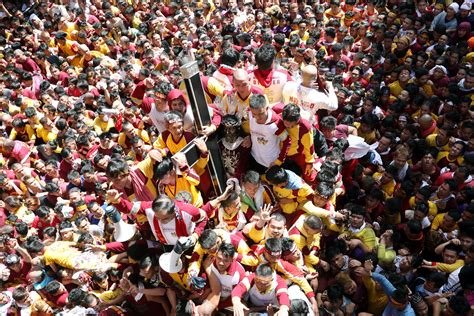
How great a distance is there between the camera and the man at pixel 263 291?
11.0ft

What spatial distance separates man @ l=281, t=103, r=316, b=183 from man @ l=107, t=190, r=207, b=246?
3.81 feet

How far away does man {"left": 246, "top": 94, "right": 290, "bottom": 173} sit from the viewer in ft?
12.6

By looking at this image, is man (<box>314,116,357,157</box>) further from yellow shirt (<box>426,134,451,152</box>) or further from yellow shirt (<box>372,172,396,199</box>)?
yellow shirt (<box>426,134,451,152</box>)

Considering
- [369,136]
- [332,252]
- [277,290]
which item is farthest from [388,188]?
[277,290]

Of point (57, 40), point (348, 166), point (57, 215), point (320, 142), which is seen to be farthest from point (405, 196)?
point (57, 40)

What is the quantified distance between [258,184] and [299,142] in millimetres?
593

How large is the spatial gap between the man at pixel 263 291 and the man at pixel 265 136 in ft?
3.96

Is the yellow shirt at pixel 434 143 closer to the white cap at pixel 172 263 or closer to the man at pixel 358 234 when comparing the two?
the man at pixel 358 234

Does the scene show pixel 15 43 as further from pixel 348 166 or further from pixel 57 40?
pixel 348 166

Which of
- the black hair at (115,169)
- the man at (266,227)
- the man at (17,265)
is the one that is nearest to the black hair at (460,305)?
the man at (266,227)

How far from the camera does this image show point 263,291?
3490mm

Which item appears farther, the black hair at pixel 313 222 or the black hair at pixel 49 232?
the black hair at pixel 49 232

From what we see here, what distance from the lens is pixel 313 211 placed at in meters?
4.31

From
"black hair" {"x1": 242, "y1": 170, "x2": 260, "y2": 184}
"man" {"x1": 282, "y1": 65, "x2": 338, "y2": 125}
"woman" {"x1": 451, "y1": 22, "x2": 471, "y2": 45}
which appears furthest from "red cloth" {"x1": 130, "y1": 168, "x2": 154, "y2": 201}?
"woman" {"x1": 451, "y1": 22, "x2": 471, "y2": 45}
